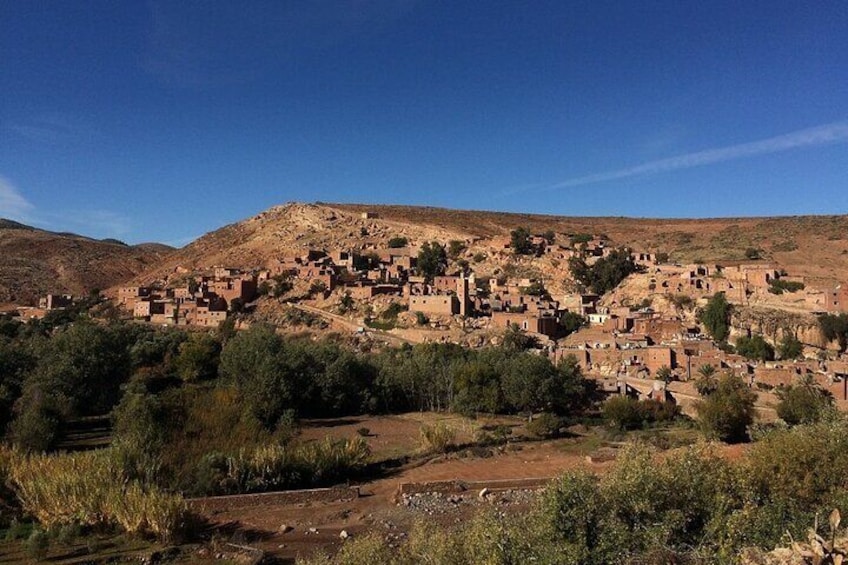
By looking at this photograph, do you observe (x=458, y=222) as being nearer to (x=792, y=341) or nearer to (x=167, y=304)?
(x=167, y=304)

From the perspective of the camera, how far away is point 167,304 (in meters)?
43.5

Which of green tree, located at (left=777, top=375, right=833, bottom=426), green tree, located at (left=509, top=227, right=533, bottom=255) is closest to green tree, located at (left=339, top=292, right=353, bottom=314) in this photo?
green tree, located at (left=509, top=227, right=533, bottom=255)

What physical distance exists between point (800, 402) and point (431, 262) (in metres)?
29.6

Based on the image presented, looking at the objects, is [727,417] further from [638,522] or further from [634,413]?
[638,522]

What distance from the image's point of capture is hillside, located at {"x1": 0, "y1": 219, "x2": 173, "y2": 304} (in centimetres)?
6000

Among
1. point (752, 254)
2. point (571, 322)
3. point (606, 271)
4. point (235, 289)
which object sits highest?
point (752, 254)

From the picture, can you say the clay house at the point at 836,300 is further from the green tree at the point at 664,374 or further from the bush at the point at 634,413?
the bush at the point at 634,413

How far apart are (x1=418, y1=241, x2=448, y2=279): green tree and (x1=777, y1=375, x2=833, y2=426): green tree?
90.9ft

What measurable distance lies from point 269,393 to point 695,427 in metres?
17.4

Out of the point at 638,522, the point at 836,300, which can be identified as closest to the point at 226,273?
the point at 836,300

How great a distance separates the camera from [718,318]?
34.1 metres

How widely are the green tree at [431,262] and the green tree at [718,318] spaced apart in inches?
801

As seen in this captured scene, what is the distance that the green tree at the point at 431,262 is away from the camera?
48.2 metres

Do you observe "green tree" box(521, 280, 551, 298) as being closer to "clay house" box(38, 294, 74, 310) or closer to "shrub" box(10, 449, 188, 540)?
"shrub" box(10, 449, 188, 540)
